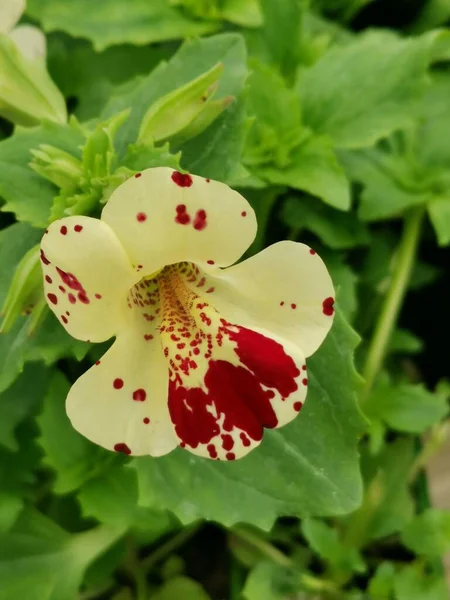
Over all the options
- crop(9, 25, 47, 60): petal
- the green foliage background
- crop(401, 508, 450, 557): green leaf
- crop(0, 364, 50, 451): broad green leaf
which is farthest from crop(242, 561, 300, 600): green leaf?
crop(9, 25, 47, 60): petal

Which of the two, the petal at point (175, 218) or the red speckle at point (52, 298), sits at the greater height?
the petal at point (175, 218)

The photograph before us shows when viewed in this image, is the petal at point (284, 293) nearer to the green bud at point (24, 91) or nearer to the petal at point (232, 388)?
the petal at point (232, 388)

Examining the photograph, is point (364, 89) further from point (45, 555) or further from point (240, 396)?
point (45, 555)

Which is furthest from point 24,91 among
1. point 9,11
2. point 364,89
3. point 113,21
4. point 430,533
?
point 430,533

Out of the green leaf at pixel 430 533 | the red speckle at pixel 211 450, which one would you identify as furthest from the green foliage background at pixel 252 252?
the red speckle at pixel 211 450

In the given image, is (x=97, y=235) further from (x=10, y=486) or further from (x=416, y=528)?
(x=416, y=528)

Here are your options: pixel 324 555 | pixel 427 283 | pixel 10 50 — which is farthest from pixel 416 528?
pixel 10 50

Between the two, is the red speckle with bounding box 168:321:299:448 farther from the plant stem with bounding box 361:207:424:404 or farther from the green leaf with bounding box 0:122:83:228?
the plant stem with bounding box 361:207:424:404

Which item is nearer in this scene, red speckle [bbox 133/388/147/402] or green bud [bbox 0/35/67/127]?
red speckle [bbox 133/388/147/402]
